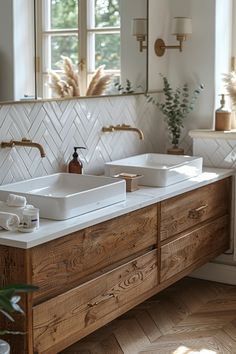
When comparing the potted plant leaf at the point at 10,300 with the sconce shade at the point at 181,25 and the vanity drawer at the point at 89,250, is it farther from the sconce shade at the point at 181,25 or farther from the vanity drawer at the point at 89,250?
the sconce shade at the point at 181,25

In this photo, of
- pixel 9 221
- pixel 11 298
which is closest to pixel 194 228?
pixel 9 221

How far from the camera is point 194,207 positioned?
3639mm

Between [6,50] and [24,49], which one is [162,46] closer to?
[24,49]

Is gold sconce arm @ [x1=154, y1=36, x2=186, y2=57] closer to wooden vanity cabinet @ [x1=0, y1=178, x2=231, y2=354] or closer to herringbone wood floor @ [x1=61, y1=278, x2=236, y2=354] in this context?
wooden vanity cabinet @ [x1=0, y1=178, x2=231, y2=354]

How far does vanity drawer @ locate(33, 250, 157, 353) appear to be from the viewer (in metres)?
2.58

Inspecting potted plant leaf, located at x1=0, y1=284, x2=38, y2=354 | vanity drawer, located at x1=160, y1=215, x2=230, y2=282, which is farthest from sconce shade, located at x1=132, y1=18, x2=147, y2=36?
potted plant leaf, located at x1=0, y1=284, x2=38, y2=354

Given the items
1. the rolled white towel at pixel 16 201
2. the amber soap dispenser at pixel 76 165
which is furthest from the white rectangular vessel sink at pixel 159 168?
the rolled white towel at pixel 16 201

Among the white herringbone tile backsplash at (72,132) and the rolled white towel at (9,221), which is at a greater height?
the white herringbone tile backsplash at (72,132)

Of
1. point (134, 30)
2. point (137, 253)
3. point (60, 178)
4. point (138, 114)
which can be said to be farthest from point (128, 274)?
point (134, 30)

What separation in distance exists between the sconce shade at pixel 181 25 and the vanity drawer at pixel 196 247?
1.17 metres

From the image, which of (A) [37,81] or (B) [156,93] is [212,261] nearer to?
(B) [156,93]

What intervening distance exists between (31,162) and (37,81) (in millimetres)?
402

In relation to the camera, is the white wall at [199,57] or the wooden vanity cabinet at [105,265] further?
the white wall at [199,57]

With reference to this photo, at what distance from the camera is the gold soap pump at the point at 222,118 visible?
412 cm
